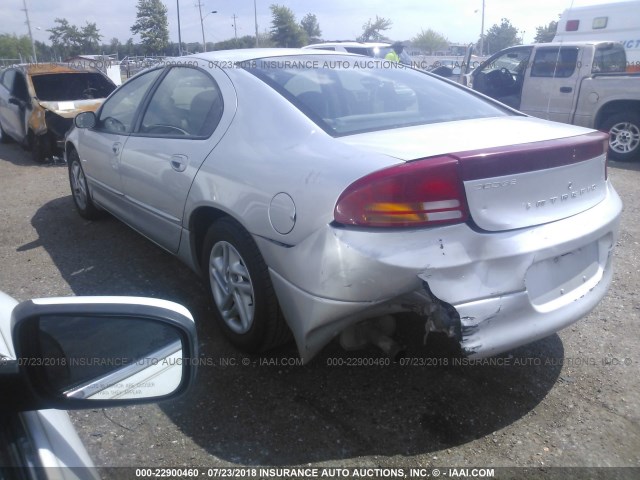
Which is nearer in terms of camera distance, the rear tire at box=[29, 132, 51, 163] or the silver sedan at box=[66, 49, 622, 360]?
the silver sedan at box=[66, 49, 622, 360]

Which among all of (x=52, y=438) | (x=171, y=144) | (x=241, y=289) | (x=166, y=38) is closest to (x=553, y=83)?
(x=171, y=144)

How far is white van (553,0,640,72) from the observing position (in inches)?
415

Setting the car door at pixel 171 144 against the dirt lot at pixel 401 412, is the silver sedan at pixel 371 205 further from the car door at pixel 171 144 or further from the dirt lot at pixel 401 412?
the dirt lot at pixel 401 412

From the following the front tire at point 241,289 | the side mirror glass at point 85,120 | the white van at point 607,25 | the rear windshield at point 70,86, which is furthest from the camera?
the white van at point 607,25

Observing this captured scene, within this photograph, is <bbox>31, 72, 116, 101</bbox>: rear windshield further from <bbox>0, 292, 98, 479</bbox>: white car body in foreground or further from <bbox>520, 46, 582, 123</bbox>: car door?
<bbox>0, 292, 98, 479</bbox>: white car body in foreground

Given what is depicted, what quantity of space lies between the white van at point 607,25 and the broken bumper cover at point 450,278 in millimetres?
9712

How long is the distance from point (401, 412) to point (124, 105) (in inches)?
123

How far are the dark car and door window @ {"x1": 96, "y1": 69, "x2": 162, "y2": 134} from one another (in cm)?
403

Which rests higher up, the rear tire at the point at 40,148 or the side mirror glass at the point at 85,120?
the side mirror glass at the point at 85,120

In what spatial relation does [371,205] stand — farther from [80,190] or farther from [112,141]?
[80,190]

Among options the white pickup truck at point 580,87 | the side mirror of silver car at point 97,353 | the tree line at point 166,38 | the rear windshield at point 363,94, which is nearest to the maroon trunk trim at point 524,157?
the rear windshield at point 363,94

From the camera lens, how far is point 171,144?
10.3 ft

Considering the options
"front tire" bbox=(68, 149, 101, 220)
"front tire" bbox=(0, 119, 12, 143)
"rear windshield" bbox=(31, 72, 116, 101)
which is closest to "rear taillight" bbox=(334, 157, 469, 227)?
"front tire" bbox=(68, 149, 101, 220)

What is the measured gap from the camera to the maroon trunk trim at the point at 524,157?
2025 mm
